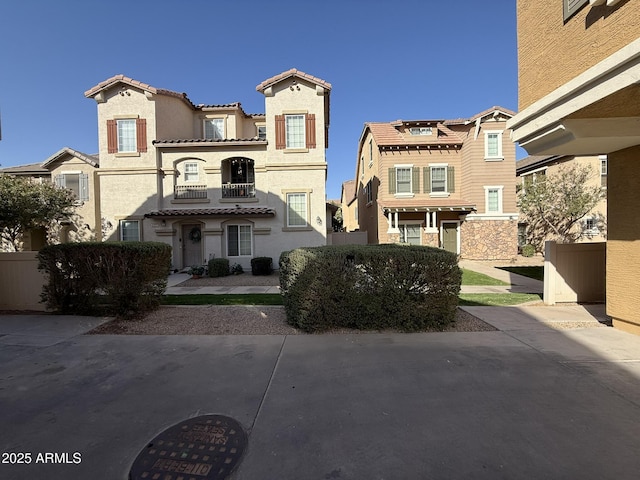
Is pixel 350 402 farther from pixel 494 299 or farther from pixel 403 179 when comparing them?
pixel 403 179

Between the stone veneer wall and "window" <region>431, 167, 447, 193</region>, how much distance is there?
2806 millimetres

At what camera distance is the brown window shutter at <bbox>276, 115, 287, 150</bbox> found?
51.0 ft

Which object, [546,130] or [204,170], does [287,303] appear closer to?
[546,130]

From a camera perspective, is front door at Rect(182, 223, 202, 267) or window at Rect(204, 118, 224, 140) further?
window at Rect(204, 118, 224, 140)

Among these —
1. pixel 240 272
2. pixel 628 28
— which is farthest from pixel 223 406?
pixel 240 272

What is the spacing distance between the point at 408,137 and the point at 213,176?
12.8m

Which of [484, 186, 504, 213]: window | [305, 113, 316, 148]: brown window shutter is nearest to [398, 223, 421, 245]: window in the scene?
[484, 186, 504, 213]: window

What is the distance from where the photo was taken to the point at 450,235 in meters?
19.8

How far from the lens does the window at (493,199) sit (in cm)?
1894

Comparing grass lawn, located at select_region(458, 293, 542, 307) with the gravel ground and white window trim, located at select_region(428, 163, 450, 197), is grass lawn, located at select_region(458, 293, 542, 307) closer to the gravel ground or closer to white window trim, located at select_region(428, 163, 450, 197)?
the gravel ground

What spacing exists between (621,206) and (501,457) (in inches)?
237

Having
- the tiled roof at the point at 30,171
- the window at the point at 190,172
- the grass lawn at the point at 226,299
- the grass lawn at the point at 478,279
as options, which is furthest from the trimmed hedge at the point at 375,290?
the tiled roof at the point at 30,171

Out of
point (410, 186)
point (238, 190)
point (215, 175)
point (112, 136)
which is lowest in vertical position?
point (238, 190)

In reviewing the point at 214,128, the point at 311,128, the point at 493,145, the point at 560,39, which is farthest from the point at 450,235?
the point at 214,128
